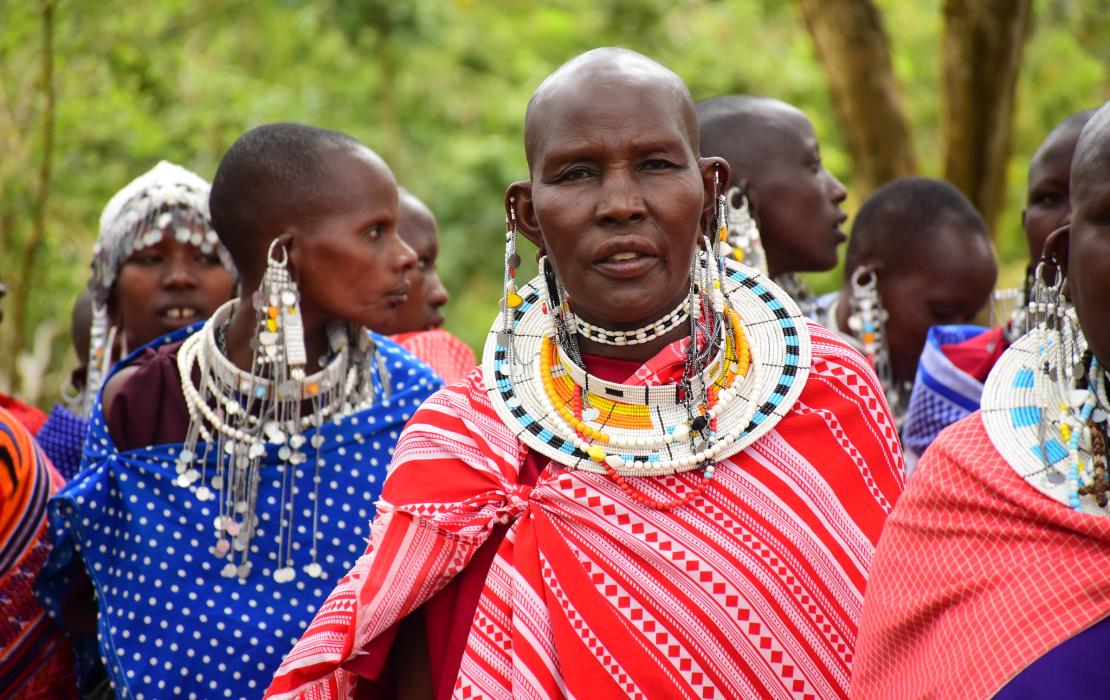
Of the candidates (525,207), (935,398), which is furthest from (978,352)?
(525,207)

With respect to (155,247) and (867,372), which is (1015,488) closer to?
(867,372)

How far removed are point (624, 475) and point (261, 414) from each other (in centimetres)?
159

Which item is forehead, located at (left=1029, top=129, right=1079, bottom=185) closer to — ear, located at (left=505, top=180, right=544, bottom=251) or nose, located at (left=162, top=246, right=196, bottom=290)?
ear, located at (left=505, top=180, right=544, bottom=251)

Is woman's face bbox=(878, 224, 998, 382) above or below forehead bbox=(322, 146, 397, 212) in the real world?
below

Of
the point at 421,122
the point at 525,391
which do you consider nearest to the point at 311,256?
the point at 525,391

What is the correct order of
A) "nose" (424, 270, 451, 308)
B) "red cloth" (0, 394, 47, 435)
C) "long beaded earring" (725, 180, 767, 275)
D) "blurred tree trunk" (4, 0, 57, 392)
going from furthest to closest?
"blurred tree trunk" (4, 0, 57, 392) < "nose" (424, 270, 451, 308) < "red cloth" (0, 394, 47, 435) < "long beaded earring" (725, 180, 767, 275)

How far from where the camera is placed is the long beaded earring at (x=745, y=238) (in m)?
4.48

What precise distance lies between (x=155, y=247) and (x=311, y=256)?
42.7 inches

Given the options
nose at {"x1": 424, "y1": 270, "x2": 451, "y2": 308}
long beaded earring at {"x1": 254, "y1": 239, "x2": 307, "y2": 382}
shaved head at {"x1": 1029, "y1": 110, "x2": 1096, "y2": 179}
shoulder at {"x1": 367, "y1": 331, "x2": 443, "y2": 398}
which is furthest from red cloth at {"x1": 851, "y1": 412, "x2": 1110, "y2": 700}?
nose at {"x1": 424, "y1": 270, "x2": 451, "y2": 308}

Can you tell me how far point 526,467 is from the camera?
287 cm

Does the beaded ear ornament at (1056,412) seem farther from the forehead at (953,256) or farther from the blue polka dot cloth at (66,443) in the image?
the blue polka dot cloth at (66,443)

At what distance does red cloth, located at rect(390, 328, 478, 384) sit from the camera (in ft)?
16.1

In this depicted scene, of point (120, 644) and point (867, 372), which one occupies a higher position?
point (867, 372)

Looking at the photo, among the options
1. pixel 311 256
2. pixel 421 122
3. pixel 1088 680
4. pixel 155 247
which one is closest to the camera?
pixel 1088 680
